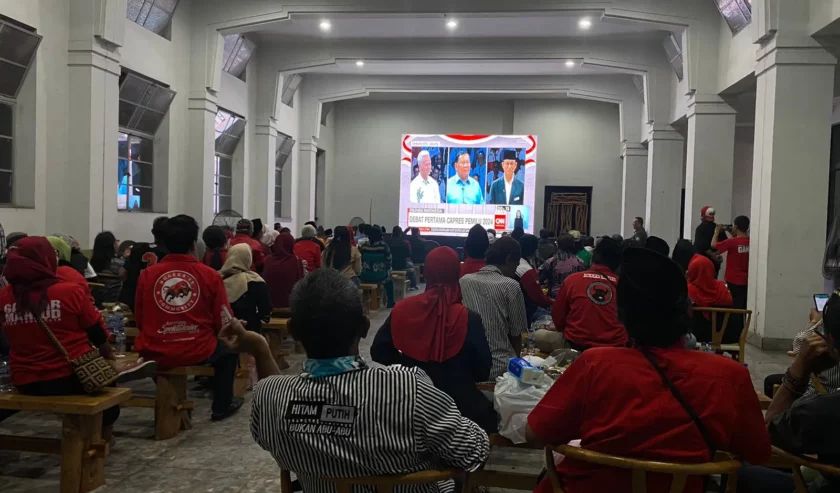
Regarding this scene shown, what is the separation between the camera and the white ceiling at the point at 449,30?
1030 cm

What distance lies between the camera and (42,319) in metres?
2.88

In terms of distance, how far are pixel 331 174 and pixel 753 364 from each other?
43.5ft

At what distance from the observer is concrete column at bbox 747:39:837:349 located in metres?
6.44

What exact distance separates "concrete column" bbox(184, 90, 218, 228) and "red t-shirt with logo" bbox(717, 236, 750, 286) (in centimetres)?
746

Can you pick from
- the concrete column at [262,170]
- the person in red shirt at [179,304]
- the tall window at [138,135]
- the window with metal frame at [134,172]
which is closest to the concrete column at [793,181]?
the person in red shirt at [179,304]

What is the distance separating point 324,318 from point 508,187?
14255mm

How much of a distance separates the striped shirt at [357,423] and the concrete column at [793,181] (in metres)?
6.20

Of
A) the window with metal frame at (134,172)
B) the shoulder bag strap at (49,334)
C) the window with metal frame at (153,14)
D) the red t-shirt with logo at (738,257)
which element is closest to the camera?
the shoulder bag strap at (49,334)

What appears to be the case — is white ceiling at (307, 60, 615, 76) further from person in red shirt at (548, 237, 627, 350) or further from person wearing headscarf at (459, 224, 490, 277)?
person in red shirt at (548, 237, 627, 350)

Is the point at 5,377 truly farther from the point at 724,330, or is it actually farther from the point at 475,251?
the point at 724,330

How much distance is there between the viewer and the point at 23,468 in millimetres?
3303

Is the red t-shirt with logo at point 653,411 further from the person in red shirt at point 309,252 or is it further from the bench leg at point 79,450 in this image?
the person in red shirt at point 309,252

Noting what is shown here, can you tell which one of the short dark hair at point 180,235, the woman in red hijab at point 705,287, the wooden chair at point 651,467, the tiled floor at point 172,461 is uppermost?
the short dark hair at point 180,235

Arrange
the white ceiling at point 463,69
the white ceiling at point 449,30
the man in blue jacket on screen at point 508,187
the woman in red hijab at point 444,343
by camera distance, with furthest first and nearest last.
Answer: the man in blue jacket on screen at point 508,187 < the white ceiling at point 463,69 < the white ceiling at point 449,30 < the woman in red hijab at point 444,343
